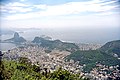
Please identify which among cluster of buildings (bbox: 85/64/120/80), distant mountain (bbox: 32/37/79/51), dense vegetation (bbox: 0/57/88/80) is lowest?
cluster of buildings (bbox: 85/64/120/80)

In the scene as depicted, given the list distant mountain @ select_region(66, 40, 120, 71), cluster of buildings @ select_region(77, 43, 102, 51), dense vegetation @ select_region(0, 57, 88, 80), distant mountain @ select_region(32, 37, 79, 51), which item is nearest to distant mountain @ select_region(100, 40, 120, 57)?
distant mountain @ select_region(66, 40, 120, 71)

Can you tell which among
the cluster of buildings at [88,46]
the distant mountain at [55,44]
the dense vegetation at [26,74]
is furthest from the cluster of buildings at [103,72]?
the distant mountain at [55,44]

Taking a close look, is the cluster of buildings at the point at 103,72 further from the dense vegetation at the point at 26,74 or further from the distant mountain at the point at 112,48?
the dense vegetation at the point at 26,74

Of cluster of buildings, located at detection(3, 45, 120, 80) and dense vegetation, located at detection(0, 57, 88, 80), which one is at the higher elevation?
dense vegetation, located at detection(0, 57, 88, 80)

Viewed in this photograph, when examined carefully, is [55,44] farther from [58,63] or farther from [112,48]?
[58,63]

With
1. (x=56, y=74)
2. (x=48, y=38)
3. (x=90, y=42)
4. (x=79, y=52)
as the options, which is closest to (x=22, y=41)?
(x=48, y=38)

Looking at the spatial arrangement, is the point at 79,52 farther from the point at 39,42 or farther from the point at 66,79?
the point at 66,79

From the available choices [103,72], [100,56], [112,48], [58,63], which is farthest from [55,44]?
[103,72]

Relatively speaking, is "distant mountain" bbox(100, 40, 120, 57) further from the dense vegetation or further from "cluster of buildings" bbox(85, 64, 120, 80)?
the dense vegetation
